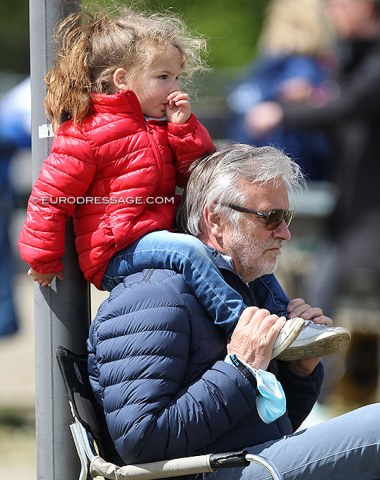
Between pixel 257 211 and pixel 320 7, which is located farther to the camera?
pixel 320 7

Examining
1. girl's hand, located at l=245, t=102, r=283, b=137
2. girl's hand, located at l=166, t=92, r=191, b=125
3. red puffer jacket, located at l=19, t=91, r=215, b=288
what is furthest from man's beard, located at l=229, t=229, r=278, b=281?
girl's hand, located at l=245, t=102, r=283, b=137

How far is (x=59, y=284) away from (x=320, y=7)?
5390 mm

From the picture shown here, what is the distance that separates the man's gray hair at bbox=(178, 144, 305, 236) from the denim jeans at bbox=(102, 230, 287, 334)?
0.13 m

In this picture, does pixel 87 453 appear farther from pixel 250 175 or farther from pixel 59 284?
pixel 250 175

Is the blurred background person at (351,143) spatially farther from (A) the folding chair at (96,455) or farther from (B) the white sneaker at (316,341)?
(A) the folding chair at (96,455)

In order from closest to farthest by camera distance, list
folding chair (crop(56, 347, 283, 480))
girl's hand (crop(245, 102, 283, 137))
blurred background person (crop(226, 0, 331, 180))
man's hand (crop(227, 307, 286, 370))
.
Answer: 1. folding chair (crop(56, 347, 283, 480))
2. man's hand (crop(227, 307, 286, 370))
3. girl's hand (crop(245, 102, 283, 137))
4. blurred background person (crop(226, 0, 331, 180))

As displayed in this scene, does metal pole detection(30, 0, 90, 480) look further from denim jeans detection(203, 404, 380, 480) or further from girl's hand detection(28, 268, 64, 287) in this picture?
denim jeans detection(203, 404, 380, 480)

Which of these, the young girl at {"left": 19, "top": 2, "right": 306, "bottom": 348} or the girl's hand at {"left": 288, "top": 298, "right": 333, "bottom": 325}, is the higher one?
the young girl at {"left": 19, "top": 2, "right": 306, "bottom": 348}

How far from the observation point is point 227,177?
338 cm

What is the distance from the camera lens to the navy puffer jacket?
314 cm

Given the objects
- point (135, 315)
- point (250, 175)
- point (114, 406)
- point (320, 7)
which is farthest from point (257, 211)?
point (320, 7)

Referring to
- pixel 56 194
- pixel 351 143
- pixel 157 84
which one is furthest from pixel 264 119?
pixel 56 194

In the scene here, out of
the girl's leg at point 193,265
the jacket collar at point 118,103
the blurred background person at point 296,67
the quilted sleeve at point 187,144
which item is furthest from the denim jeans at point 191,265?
the blurred background person at point 296,67

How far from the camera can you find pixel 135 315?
3199 millimetres
